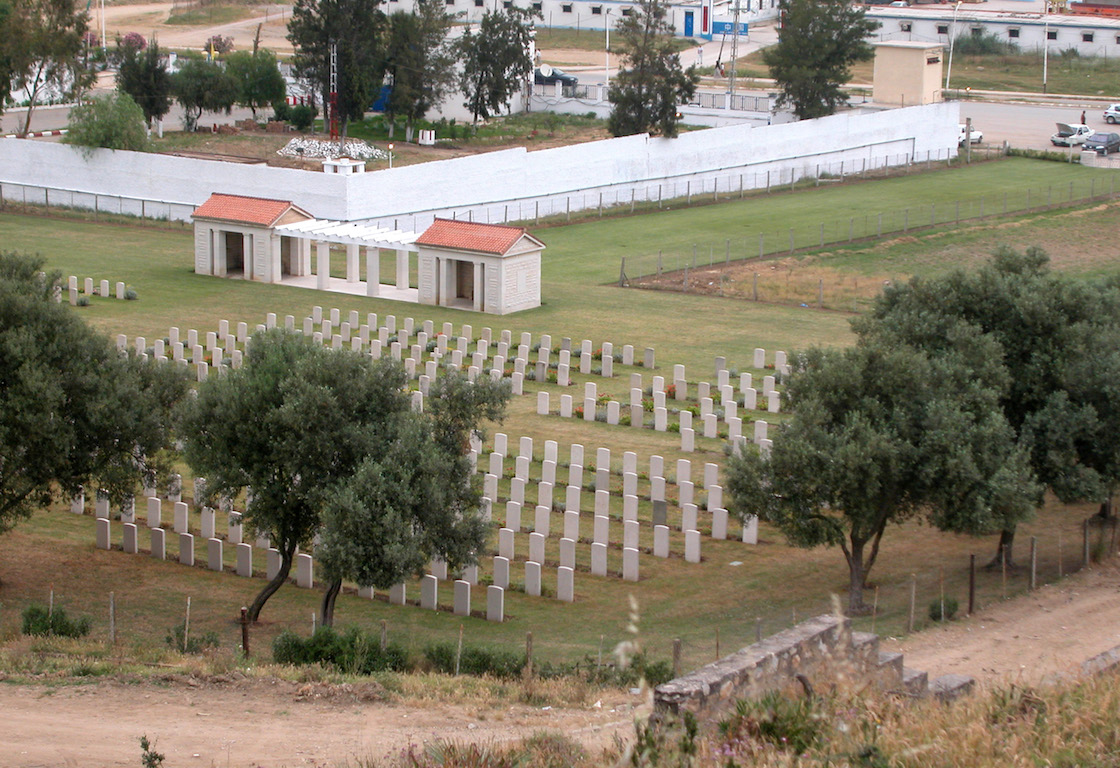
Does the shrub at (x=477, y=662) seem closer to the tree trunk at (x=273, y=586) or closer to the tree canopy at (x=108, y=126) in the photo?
the tree trunk at (x=273, y=586)

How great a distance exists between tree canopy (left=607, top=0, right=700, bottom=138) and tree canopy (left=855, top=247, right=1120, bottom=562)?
Result: 39.2 meters

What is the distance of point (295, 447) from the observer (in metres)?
18.6

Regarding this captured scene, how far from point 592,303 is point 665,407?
37.3ft

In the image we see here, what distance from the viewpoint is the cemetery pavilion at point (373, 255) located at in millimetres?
40531

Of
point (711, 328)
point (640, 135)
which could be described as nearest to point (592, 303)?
point (711, 328)

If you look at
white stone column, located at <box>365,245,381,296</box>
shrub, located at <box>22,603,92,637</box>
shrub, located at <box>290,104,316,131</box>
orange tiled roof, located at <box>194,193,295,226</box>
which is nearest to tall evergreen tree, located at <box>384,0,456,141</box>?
shrub, located at <box>290,104,316,131</box>

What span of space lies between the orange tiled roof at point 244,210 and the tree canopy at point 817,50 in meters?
30.4

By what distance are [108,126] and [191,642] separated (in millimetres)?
40961

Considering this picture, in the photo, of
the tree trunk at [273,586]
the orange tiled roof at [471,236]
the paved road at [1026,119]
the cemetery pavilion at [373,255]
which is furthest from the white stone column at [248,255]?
the paved road at [1026,119]

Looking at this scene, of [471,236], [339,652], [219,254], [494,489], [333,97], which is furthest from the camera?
[333,97]

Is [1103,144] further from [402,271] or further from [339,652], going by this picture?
[339,652]

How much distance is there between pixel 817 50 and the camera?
6656cm

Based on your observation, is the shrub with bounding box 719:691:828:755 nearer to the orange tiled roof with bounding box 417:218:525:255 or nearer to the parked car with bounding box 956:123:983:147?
the orange tiled roof with bounding box 417:218:525:255

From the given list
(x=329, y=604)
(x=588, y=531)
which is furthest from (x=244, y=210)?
(x=329, y=604)
